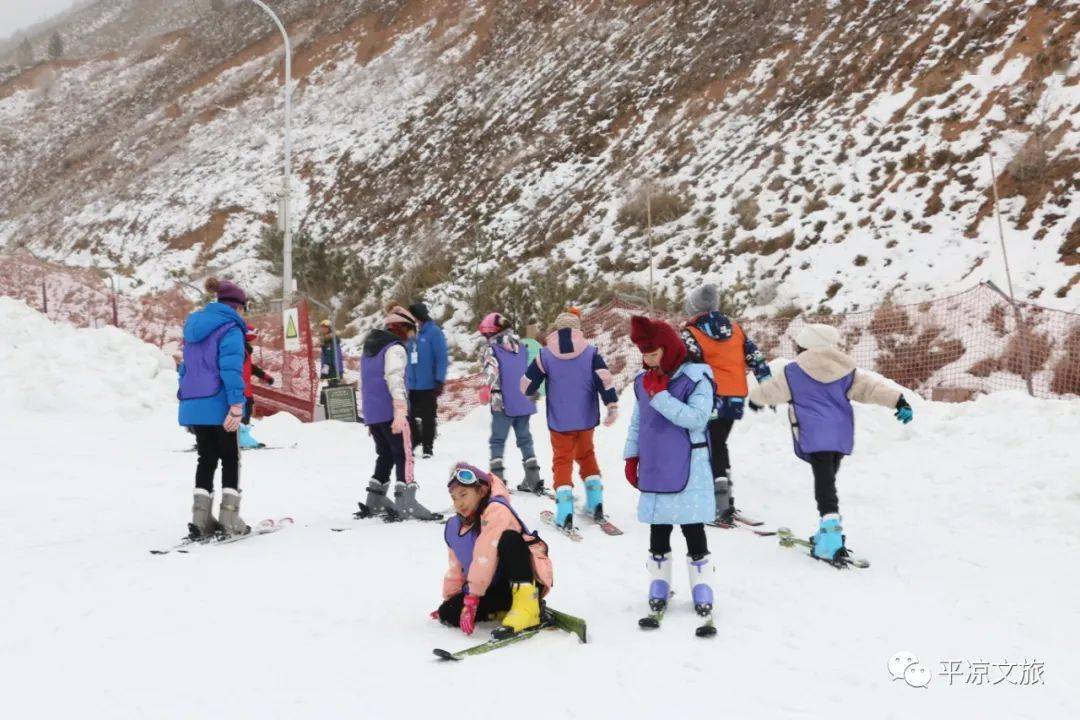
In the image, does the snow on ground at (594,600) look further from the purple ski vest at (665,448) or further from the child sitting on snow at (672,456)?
the purple ski vest at (665,448)

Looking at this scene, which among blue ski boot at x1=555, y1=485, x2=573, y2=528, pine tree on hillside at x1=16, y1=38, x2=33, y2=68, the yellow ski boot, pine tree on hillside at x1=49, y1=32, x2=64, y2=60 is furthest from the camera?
pine tree on hillside at x1=16, y1=38, x2=33, y2=68

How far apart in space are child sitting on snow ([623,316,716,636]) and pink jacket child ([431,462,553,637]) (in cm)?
64

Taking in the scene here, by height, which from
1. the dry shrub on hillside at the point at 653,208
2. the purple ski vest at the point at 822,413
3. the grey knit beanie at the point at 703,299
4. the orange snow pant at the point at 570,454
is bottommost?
the orange snow pant at the point at 570,454

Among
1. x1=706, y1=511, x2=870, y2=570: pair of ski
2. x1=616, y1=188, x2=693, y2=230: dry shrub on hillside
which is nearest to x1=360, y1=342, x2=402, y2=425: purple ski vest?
x1=706, y1=511, x2=870, y2=570: pair of ski

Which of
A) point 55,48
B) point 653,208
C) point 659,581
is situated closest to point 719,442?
point 659,581

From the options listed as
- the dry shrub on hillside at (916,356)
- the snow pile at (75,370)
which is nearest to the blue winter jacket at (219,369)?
the snow pile at (75,370)

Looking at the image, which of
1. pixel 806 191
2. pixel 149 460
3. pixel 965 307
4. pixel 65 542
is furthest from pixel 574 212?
pixel 65 542

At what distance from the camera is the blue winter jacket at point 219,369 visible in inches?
258

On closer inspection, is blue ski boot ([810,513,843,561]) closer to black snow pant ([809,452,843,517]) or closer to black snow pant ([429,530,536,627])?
black snow pant ([809,452,843,517])

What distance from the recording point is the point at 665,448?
4.86m

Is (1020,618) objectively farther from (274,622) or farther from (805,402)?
(274,622)

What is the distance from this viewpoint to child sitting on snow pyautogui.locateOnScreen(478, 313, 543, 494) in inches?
336

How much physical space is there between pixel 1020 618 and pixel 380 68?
35704 millimetres

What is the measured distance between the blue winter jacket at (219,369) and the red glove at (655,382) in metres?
3.22
